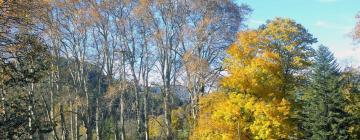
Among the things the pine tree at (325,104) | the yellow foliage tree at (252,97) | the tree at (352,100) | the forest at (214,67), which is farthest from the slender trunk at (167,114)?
the tree at (352,100)

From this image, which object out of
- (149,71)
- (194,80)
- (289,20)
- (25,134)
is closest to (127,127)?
(149,71)

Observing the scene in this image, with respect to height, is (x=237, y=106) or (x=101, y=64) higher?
(x=101, y=64)

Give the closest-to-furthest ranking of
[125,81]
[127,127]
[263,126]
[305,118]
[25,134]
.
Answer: [25,134]
[263,126]
[305,118]
[125,81]
[127,127]

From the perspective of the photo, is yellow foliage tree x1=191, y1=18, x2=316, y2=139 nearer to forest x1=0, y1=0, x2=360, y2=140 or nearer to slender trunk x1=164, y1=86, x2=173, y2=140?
forest x1=0, y1=0, x2=360, y2=140

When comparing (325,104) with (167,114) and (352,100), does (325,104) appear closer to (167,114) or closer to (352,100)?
(352,100)

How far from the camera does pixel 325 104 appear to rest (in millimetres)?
29875

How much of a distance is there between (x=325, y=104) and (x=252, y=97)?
189 inches

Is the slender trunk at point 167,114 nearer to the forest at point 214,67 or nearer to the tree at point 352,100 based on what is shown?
the forest at point 214,67

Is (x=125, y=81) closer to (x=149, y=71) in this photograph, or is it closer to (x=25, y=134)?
(x=149, y=71)

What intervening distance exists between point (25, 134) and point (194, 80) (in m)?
16.9

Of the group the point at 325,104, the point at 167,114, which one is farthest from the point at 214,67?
the point at 325,104

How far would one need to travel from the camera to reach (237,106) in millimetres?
28562

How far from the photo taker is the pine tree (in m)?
29.0

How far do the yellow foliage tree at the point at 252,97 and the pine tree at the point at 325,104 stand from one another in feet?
3.91
